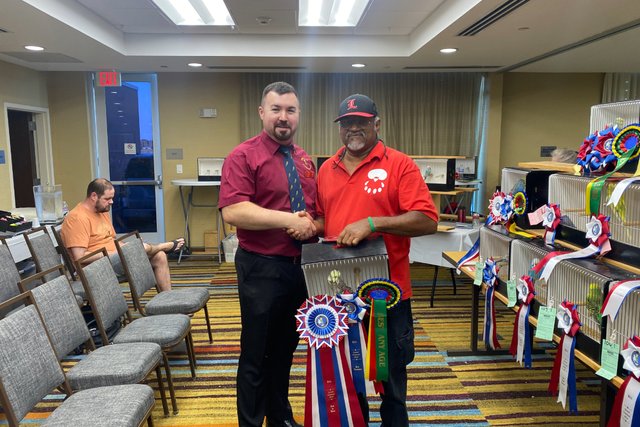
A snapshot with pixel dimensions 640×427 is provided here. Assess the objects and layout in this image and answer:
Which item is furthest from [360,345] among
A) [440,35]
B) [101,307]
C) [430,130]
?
[430,130]

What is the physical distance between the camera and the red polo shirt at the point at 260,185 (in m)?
1.85

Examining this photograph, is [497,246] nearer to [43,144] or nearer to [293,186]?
[293,186]

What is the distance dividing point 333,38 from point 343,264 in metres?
3.54

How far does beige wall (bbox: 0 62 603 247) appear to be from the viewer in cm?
591

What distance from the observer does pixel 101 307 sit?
2461 mm

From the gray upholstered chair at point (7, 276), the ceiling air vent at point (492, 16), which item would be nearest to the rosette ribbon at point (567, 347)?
the ceiling air vent at point (492, 16)

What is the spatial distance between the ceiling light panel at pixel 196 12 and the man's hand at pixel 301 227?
2552mm

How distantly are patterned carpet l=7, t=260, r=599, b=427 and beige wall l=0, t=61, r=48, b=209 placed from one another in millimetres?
2653

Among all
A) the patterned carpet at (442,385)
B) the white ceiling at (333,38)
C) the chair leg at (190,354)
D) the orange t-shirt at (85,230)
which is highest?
the white ceiling at (333,38)

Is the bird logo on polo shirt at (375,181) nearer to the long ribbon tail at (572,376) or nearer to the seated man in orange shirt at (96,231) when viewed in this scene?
the long ribbon tail at (572,376)

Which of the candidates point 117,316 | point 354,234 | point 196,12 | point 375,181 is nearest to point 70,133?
point 196,12

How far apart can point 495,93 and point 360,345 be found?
5150 millimetres

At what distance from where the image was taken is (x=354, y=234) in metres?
1.63

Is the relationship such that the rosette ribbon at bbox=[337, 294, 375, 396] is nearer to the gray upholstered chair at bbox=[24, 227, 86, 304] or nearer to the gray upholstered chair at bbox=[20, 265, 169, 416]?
the gray upholstered chair at bbox=[20, 265, 169, 416]
